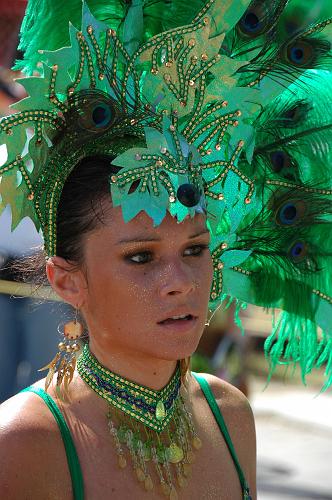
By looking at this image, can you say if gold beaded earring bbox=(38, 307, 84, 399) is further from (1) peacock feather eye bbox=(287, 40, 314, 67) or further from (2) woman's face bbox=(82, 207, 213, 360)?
(1) peacock feather eye bbox=(287, 40, 314, 67)

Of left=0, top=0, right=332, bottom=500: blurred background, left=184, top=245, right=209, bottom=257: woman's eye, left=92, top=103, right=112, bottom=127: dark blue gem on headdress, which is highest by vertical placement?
left=92, top=103, right=112, bottom=127: dark blue gem on headdress

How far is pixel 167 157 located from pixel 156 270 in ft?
0.90

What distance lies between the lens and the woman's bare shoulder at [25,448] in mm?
2127

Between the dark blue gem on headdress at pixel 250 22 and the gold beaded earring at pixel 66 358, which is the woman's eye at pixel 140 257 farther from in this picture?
the dark blue gem on headdress at pixel 250 22

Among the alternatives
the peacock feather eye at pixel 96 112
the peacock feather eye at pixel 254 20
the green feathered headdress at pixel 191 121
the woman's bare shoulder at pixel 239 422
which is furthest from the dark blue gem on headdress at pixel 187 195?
the woman's bare shoulder at pixel 239 422

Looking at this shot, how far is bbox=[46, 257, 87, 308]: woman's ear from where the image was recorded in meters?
2.35

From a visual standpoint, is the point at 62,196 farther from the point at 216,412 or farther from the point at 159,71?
the point at 216,412

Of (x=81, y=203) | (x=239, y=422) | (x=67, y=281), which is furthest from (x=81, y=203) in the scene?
(x=239, y=422)

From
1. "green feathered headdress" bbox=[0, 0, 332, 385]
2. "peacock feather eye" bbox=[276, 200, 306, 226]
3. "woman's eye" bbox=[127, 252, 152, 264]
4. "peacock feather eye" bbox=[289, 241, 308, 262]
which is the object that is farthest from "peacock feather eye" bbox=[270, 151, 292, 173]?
"woman's eye" bbox=[127, 252, 152, 264]

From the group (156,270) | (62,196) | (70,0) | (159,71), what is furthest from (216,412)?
(70,0)

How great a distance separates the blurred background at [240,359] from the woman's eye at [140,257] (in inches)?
15.9

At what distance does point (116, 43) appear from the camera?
2320 mm

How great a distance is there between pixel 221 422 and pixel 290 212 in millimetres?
651

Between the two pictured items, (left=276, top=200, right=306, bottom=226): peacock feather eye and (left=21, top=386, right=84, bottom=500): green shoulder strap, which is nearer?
(left=21, top=386, right=84, bottom=500): green shoulder strap
